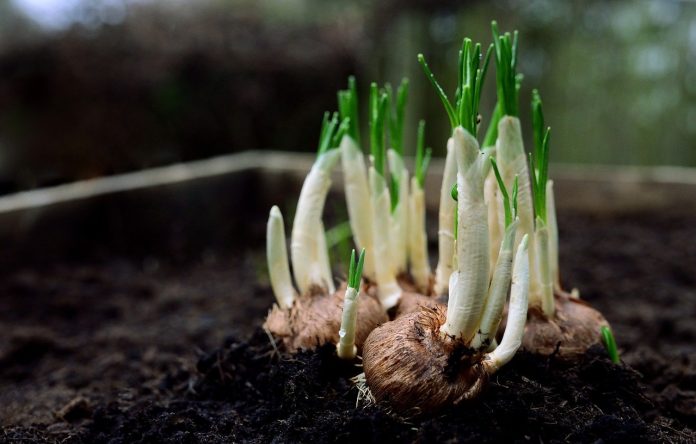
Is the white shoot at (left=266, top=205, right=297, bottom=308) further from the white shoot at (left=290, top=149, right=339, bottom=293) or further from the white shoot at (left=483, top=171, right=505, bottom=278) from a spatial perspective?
the white shoot at (left=483, top=171, right=505, bottom=278)

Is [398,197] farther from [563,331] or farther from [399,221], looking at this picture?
[563,331]

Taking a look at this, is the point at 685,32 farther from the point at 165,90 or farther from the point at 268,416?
the point at 268,416

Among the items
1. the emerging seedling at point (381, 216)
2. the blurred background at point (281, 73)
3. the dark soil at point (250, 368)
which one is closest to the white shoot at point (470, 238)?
the dark soil at point (250, 368)

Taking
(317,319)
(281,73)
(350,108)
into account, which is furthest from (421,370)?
(281,73)

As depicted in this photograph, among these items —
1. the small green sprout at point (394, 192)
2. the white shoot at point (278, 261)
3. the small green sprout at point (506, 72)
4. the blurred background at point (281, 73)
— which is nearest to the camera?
the small green sprout at point (506, 72)

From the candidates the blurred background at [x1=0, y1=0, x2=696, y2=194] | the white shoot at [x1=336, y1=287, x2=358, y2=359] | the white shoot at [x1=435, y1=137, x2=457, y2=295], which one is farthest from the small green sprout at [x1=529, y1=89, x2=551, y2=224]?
the blurred background at [x1=0, y1=0, x2=696, y2=194]

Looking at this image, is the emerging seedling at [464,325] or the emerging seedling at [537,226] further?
the emerging seedling at [537,226]

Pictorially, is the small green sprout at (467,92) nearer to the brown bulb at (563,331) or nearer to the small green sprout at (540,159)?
the small green sprout at (540,159)
